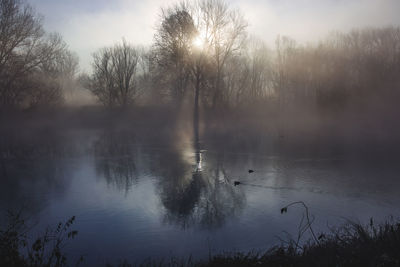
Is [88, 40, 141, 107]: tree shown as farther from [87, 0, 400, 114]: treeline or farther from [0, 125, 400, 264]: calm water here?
[0, 125, 400, 264]: calm water

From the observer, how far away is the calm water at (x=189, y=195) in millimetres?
5508

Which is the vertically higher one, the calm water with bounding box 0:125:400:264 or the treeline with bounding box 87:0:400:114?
the treeline with bounding box 87:0:400:114

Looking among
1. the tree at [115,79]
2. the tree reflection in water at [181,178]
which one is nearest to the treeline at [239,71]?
the tree at [115,79]

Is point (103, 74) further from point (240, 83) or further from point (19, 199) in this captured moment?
point (19, 199)

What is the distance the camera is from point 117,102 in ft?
128

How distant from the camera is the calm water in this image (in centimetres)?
551

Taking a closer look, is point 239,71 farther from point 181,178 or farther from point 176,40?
point 181,178

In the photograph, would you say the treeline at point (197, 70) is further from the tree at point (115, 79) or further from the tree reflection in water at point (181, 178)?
the tree reflection in water at point (181, 178)

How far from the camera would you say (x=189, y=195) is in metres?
8.15

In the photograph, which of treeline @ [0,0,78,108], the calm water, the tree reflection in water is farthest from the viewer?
treeline @ [0,0,78,108]

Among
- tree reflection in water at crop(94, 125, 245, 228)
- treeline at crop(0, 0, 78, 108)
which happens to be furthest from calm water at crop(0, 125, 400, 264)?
treeline at crop(0, 0, 78, 108)

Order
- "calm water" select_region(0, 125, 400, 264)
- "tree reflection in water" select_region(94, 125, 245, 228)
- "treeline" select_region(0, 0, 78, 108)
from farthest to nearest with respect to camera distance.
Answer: "treeline" select_region(0, 0, 78, 108)
"tree reflection in water" select_region(94, 125, 245, 228)
"calm water" select_region(0, 125, 400, 264)

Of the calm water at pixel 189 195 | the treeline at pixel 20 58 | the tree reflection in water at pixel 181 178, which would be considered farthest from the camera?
the treeline at pixel 20 58

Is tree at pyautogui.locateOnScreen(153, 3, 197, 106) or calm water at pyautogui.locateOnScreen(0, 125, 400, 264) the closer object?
calm water at pyautogui.locateOnScreen(0, 125, 400, 264)
